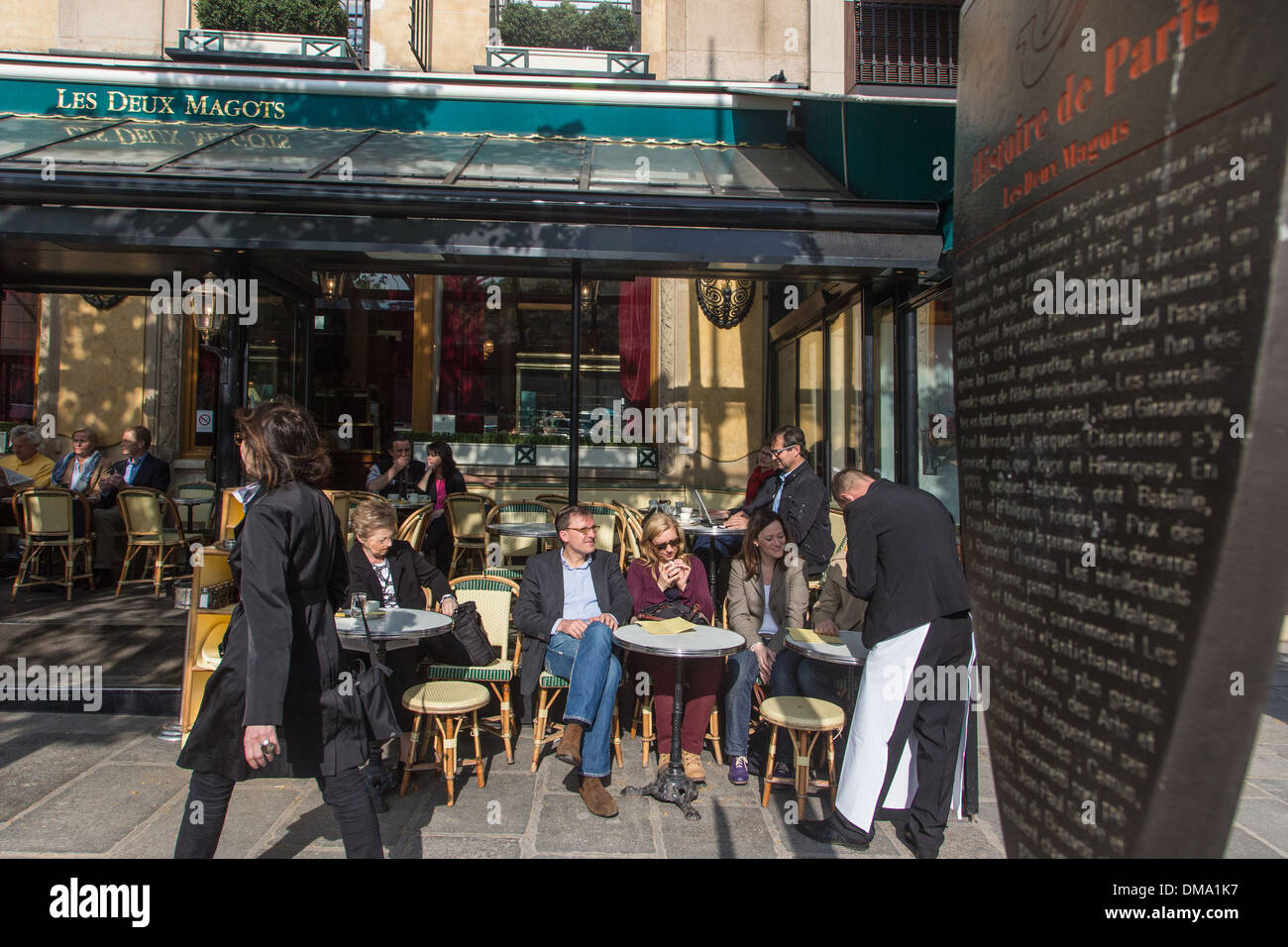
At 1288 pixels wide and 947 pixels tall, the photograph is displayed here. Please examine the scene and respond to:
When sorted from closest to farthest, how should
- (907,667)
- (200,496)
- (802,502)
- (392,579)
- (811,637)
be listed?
(907,667), (811,637), (392,579), (802,502), (200,496)

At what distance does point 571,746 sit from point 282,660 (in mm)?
2094

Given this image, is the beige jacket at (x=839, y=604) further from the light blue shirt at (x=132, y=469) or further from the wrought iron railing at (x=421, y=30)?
the wrought iron railing at (x=421, y=30)

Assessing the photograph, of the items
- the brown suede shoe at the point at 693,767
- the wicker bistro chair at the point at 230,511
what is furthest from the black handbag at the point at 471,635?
the wicker bistro chair at the point at 230,511

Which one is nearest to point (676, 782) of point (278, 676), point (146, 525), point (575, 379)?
point (278, 676)

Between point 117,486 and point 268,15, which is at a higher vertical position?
point 268,15

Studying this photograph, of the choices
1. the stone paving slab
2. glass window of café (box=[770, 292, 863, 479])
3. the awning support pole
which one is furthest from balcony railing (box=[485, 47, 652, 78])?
the stone paving slab

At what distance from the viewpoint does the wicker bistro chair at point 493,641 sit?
4.62 meters

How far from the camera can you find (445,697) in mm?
4176

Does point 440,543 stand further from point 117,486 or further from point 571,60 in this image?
point 571,60

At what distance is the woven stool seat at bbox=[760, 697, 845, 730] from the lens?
161 inches

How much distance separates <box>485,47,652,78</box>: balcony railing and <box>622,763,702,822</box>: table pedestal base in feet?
27.5

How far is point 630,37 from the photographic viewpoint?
33.2ft

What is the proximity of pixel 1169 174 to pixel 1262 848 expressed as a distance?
154 inches
